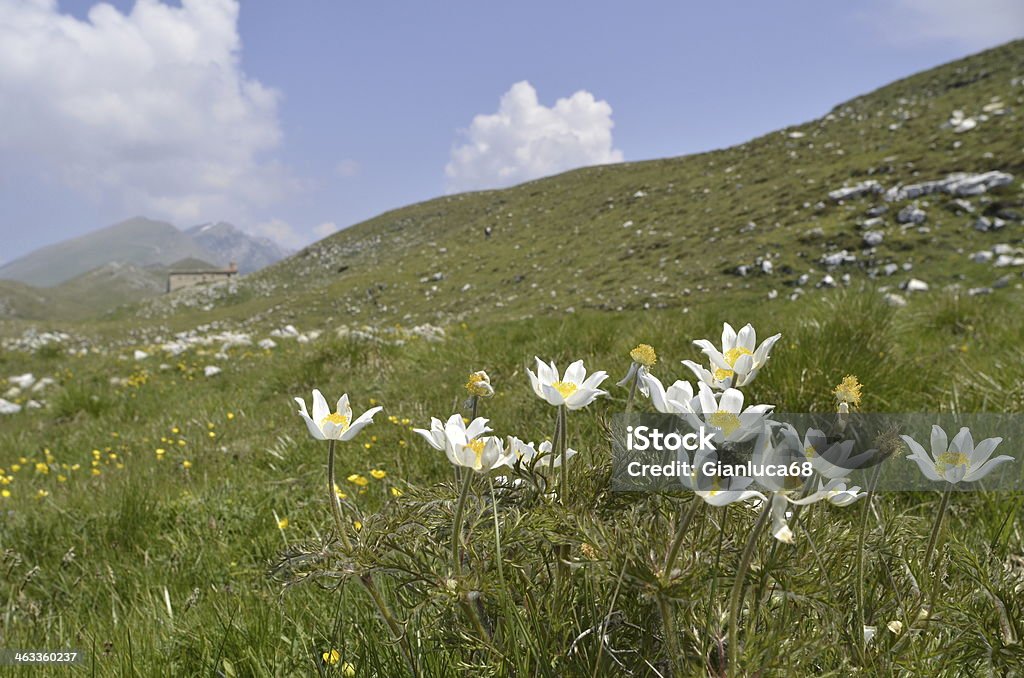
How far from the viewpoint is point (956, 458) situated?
1445 mm

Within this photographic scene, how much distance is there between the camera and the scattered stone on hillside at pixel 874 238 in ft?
55.8

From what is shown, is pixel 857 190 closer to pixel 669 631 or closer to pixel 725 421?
pixel 725 421

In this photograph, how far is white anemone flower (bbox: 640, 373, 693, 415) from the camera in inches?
54.9

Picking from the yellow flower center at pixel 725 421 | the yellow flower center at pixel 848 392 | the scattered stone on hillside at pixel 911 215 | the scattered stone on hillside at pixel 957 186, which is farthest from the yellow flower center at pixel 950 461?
the scattered stone on hillside at pixel 957 186

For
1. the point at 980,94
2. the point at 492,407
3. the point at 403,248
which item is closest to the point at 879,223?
the point at 980,94

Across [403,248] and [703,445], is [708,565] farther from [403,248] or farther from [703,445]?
[403,248]

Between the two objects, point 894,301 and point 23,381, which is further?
point 23,381

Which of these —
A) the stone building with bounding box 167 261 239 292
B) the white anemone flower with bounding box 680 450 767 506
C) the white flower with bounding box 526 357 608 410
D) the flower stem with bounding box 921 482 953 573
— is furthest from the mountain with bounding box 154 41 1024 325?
the stone building with bounding box 167 261 239 292

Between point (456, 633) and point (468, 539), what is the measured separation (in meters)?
0.27

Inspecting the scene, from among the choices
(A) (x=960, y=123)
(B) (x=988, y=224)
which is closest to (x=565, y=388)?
(B) (x=988, y=224)

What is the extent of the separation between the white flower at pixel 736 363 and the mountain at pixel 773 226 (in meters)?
8.60

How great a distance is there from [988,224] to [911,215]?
223cm

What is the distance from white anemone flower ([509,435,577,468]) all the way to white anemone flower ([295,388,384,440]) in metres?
0.45

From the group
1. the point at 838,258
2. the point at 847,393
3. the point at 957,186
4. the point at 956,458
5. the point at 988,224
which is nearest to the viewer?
the point at 847,393
